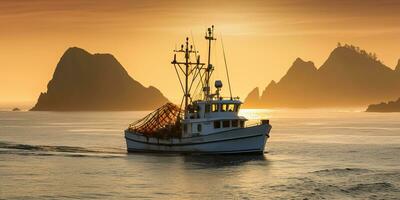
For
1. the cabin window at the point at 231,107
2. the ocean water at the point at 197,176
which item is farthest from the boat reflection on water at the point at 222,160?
the cabin window at the point at 231,107

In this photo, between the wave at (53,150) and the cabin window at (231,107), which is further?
the wave at (53,150)

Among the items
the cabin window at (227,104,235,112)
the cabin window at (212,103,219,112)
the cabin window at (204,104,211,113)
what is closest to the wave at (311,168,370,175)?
the cabin window at (227,104,235,112)

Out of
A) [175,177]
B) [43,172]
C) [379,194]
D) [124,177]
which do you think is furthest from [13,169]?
[379,194]

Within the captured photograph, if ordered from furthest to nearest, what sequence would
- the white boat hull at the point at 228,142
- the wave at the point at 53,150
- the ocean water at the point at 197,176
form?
the wave at the point at 53,150
the white boat hull at the point at 228,142
the ocean water at the point at 197,176

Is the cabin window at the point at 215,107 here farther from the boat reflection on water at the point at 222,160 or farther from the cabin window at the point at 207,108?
the boat reflection on water at the point at 222,160

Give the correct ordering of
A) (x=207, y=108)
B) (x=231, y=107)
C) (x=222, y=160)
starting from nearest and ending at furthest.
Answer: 1. (x=222, y=160)
2. (x=207, y=108)
3. (x=231, y=107)

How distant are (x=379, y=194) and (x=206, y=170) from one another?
72.4 feet

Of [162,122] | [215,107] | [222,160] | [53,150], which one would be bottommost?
[53,150]

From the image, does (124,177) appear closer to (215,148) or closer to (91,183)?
(91,183)

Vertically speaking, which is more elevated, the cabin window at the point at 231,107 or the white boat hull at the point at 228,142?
the cabin window at the point at 231,107

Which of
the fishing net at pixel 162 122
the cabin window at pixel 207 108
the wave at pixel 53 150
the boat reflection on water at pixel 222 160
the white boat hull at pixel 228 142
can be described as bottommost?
the wave at pixel 53 150

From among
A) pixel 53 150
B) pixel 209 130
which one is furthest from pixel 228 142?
pixel 53 150

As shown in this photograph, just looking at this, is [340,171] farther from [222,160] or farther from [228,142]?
[228,142]

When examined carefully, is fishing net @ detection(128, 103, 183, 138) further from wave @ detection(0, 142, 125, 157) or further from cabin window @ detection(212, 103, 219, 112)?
wave @ detection(0, 142, 125, 157)
